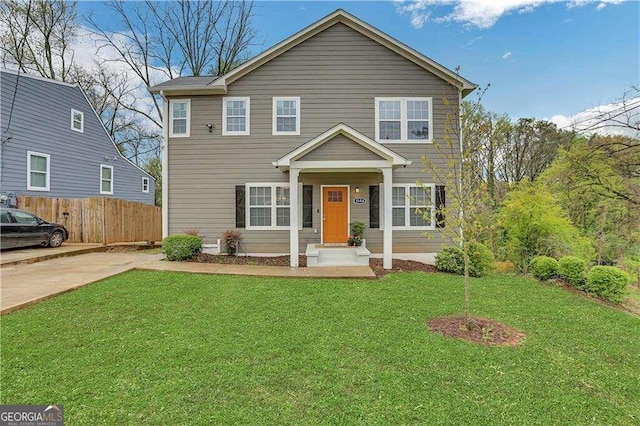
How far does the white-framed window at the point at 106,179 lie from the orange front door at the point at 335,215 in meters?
13.4

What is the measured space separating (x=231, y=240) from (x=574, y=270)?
989 centimetres

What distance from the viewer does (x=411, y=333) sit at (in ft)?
14.5

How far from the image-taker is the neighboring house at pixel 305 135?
1058 centimetres

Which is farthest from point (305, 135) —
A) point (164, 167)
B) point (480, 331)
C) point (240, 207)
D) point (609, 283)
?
point (609, 283)

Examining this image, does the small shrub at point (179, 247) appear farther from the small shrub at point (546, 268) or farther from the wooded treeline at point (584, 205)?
the small shrub at point (546, 268)

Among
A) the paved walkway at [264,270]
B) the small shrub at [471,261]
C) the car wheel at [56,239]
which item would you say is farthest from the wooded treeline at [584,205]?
the car wheel at [56,239]

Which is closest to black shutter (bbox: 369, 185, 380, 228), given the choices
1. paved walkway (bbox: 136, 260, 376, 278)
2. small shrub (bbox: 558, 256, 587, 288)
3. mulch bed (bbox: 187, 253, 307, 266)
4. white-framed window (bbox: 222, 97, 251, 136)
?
paved walkway (bbox: 136, 260, 376, 278)

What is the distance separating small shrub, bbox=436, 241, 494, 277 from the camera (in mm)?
8539

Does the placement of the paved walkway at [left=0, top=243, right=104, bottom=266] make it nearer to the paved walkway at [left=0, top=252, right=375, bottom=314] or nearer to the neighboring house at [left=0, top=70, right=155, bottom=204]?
the paved walkway at [left=0, top=252, right=375, bottom=314]

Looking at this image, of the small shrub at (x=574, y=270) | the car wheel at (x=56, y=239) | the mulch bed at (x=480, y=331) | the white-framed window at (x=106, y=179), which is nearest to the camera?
the mulch bed at (x=480, y=331)

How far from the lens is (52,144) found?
1331cm

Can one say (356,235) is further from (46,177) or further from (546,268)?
(46,177)

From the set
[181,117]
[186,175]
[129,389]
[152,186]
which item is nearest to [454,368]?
[129,389]

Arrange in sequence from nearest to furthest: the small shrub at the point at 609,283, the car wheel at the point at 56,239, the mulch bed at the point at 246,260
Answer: the small shrub at the point at 609,283 → the mulch bed at the point at 246,260 → the car wheel at the point at 56,239
